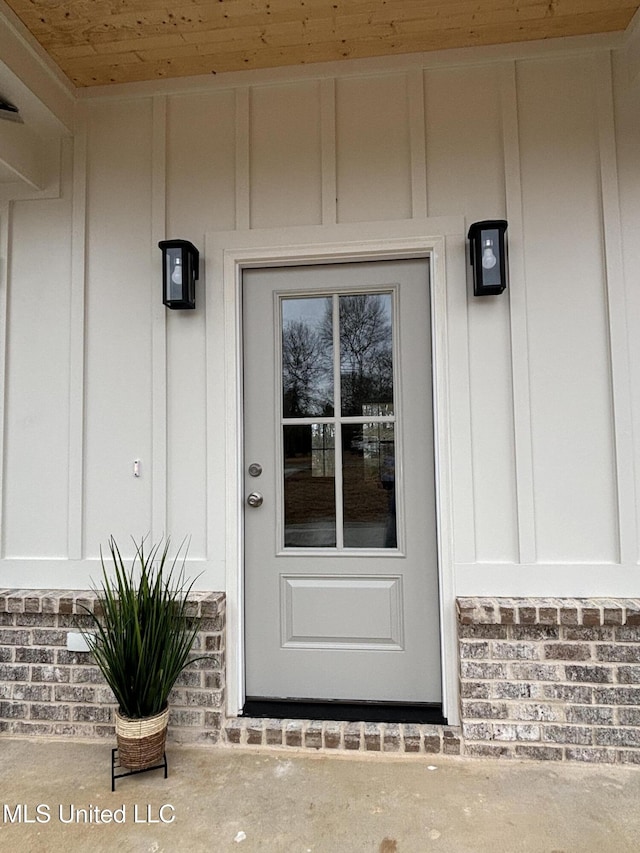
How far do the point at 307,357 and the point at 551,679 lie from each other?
1.66 meters

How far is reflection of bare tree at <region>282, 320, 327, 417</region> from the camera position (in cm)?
238

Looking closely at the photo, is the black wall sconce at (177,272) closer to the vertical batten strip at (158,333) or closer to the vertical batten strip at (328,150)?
the vertical batten strip at (158,333)

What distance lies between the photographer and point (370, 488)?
7.64 feet

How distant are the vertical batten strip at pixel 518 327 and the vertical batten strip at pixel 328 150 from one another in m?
0.73

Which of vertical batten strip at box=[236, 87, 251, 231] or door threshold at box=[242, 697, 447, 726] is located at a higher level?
vertical batten strip at box=[236, 87, 251, 231]

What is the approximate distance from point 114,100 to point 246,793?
298 cm

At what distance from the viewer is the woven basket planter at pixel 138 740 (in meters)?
1.91

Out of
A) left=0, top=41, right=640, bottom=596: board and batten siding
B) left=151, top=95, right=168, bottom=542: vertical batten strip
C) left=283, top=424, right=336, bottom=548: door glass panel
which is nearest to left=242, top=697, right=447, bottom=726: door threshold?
left=0, top=41, right=640, bottom=596: board and batten siding

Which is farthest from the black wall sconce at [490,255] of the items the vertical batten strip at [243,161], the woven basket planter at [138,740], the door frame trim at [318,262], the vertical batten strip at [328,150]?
the woven basket planter at [138,740]

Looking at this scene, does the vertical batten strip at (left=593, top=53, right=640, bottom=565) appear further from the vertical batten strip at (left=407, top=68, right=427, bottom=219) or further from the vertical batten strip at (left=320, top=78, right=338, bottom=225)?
the vertical batten strip at (left=320, top=78, right=338, bottom=225)

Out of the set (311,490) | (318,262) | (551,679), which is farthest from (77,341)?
(551,679)

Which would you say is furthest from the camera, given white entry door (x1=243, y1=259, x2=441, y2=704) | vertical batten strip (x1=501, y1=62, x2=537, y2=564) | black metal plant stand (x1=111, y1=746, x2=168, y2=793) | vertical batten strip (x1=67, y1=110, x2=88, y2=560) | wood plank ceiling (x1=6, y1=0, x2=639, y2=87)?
vertical batten strip (x1=67, y1=110, x2=88, y2=560)

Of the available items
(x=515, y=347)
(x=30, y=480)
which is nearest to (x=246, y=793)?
(x=30, y=480)

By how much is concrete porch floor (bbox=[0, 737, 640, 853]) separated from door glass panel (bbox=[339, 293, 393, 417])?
143 cm
